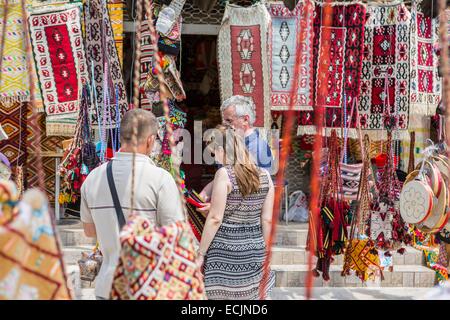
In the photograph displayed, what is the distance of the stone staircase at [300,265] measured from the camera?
5336 mm

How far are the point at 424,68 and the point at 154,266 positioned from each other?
4.63 metres

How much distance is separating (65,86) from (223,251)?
2680mm

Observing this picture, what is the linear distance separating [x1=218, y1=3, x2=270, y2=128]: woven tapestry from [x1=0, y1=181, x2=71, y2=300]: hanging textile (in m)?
4.01

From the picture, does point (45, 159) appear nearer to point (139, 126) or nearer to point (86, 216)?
point (86, 216)

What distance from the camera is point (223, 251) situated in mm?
3127

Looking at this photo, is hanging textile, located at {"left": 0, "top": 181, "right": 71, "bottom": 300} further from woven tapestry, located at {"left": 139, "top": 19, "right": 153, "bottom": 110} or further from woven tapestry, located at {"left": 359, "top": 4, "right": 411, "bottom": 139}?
woven tapestry, located at {"left": 359, "top": 4, "right": 411, "bottom": 139}

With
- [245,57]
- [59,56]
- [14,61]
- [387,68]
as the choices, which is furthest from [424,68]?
[14,61]

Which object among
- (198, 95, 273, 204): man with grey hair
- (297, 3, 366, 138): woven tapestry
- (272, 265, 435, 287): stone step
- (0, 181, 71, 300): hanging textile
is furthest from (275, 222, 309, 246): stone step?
(0, 181, 71, 300): hanging textile

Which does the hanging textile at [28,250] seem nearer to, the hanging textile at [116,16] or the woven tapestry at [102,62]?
the woven tapestry at [102,62]

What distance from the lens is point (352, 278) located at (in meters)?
5.39

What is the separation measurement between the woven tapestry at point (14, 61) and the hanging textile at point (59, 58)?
0.98 feet

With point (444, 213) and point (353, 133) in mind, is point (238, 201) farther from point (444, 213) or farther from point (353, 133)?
point (353, 133)

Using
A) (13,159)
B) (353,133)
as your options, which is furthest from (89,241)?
(353,133)
